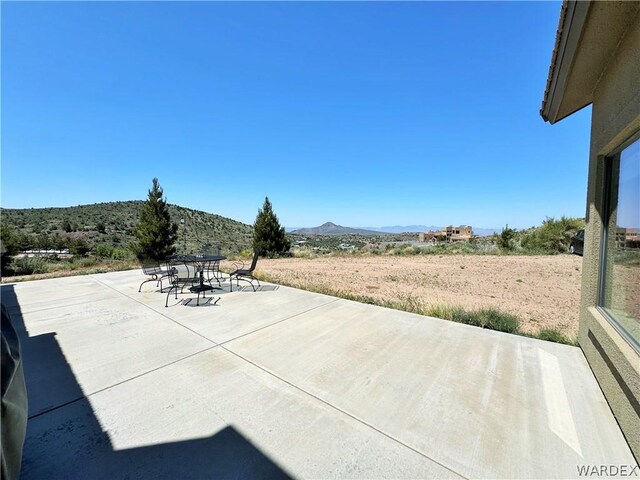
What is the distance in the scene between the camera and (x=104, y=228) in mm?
27938

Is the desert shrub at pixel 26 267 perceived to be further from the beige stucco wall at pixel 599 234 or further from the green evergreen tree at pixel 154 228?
the beige stucco wall at pixel 599 234

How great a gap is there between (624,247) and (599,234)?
1.67 feet

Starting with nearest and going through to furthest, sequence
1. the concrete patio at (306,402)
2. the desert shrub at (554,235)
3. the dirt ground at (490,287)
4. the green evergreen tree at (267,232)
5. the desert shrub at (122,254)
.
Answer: the concrete patio at (306,402), the dirt ground at (490,287), the desert shrub at (122,254), the desert shrub at (554,235), the green evergreen tree at (267,232)

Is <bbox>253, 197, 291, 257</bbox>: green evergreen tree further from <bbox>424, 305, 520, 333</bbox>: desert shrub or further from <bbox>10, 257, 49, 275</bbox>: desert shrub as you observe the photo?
<bbox>424, 305, 520, 333</bbox>: desert shrub

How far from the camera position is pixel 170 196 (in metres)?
16.2

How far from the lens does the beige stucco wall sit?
2061 millimetres

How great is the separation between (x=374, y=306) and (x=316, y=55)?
8321 millimetres

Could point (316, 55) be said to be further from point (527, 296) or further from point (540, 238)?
point (540, 238)

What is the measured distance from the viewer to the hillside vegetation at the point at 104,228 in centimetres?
1847

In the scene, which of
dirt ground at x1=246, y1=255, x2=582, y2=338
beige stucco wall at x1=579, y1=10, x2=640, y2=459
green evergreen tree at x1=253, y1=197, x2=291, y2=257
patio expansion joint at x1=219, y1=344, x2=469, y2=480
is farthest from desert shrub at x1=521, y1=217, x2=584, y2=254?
patio expansion joint at x1=219, y1=344, x2=469, y2=480

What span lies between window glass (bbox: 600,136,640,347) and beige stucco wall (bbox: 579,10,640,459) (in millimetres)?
112

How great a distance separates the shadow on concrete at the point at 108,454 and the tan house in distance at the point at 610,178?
8.66 ft

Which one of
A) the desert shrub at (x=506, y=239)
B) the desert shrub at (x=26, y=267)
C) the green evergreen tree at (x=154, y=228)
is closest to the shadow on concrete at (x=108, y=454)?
the desert shrub at (x=26, y=267)

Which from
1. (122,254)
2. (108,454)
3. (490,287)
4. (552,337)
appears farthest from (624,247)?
(122,254)
